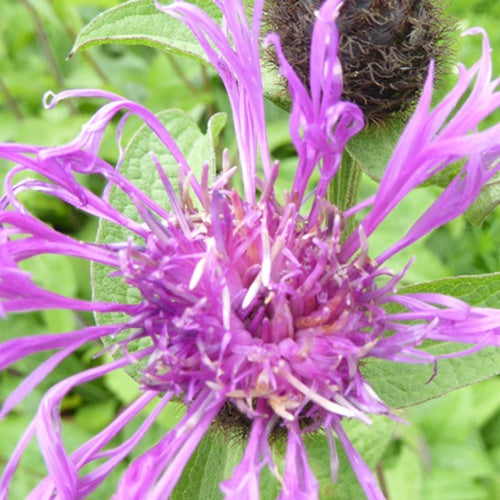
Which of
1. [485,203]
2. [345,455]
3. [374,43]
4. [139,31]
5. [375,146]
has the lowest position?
[345,455]

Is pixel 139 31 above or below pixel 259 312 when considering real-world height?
above

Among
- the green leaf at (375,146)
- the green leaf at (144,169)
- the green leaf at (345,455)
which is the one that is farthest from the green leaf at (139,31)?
the green leaf at (345,455)

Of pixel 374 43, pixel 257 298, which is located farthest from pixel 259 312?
pixel 374 43

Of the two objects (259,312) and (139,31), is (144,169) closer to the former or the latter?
(139,31)

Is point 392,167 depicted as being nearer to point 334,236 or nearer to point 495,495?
Result: point 334,236

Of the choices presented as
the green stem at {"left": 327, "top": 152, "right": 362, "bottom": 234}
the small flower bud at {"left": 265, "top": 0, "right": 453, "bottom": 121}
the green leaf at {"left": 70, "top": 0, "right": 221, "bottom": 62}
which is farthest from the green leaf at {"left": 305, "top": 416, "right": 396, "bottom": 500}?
the green leaf at {"left": 70, "top": 0, "right": 221, "bottom": 62}

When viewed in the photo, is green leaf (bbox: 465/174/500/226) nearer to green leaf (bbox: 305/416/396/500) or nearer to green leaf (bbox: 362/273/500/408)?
green leaf (bbox: 362/273/500/408)

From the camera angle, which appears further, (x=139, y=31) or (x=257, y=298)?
(x=139, y=31)

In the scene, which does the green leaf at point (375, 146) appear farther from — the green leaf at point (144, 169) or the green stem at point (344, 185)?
the green leaf at point (144, 169)
